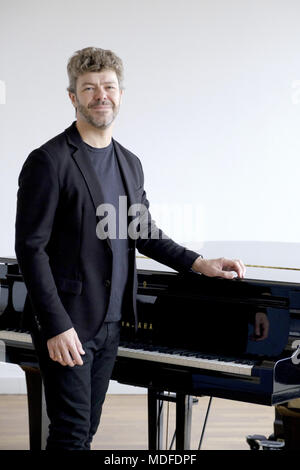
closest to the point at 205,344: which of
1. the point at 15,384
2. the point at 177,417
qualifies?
the point at 177,417

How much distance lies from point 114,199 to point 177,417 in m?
0.90

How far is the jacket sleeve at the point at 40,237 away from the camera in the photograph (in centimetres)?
190

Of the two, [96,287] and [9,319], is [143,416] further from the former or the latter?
[96,287]

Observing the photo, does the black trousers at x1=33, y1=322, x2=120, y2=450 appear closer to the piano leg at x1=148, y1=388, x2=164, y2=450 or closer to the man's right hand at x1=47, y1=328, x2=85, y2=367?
the man's right hand at x1=47, y1=328, x2=85, y2=367

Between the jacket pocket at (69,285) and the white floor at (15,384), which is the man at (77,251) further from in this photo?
the white floor at (15,384)

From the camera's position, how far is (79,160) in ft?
6.54

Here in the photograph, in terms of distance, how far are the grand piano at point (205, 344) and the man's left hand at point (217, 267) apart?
7 cm

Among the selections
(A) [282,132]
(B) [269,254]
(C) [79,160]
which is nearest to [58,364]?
(C) [79,160]

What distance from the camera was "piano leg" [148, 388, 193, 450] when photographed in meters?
2.54

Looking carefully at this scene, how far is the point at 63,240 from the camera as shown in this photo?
1.99 m

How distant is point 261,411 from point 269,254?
4.90 ft

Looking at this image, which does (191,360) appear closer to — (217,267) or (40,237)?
(217,267)

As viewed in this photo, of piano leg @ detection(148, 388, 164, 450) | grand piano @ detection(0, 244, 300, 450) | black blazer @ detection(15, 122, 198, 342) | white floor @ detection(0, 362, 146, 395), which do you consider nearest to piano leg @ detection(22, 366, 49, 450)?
grand piano @ detection(0, 244, 300, 450)

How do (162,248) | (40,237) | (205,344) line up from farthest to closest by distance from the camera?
(205,344) < (162,248) < (40,237)
